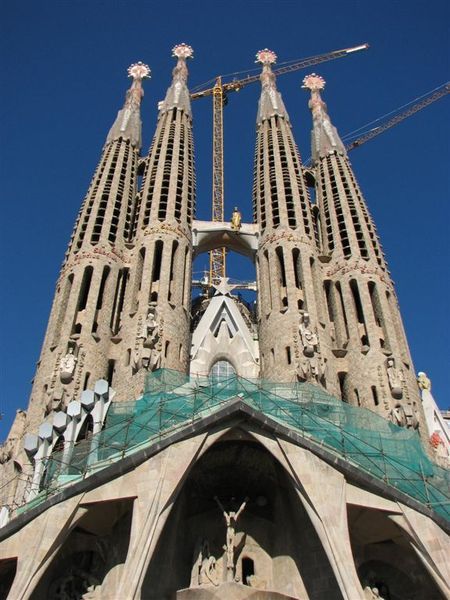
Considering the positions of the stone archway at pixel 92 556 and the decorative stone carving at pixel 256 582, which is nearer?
the stone archway at pixel 92 556

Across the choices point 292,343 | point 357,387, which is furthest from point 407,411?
point 292,343

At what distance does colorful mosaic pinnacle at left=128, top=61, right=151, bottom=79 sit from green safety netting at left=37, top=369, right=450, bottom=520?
24442 mm

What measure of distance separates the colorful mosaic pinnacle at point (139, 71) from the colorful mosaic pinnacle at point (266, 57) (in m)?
7.41

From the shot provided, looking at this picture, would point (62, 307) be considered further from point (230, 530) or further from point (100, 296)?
point (230, 530)

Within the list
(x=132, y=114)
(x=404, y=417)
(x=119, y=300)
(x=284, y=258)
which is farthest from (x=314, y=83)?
(x=404, y=417)

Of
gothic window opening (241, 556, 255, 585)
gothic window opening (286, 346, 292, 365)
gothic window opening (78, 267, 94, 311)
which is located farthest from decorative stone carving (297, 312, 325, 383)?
gothic window opening (78, 267, 94, 311)

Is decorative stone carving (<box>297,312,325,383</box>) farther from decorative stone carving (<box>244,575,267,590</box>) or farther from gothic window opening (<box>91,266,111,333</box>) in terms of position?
gothic window opening (<box>91,266,111,333</box>)

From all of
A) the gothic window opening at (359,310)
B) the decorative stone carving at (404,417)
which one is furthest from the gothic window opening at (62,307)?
the decorative stone carving at (404,417)

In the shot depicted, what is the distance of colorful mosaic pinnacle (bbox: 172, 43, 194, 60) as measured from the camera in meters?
40.7

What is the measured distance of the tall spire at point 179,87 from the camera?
35312mm

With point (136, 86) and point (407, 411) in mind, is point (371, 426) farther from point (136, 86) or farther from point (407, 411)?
point (136, 86)

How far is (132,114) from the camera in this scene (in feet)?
116

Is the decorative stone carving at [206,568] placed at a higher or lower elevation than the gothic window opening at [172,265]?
lower

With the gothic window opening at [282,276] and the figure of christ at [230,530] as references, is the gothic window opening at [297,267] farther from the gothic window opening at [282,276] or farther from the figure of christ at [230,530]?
the figure of christ at [230,530]
